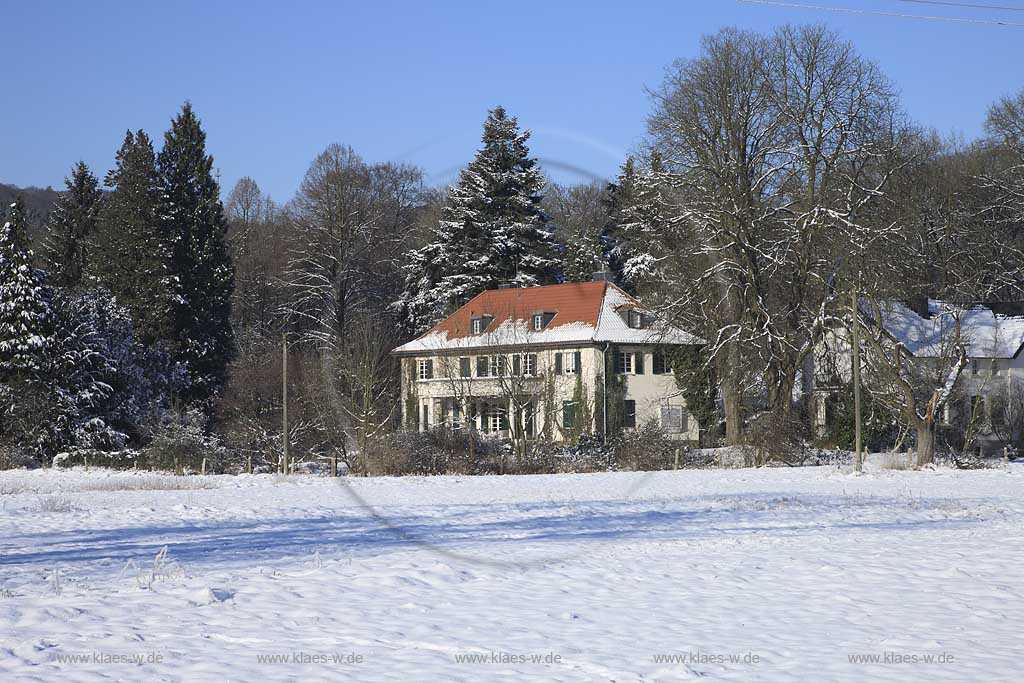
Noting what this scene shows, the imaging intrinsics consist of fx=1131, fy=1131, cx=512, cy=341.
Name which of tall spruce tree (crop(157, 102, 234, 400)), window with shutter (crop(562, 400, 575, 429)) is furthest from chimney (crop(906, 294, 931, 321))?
tall spruce tree (crop(157, 102, 234, 400))

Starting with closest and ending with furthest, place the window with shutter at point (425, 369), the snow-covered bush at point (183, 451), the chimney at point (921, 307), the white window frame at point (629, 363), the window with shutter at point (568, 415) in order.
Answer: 1. the snow-covered bush at point (183, 451)
2. the window with shutter at point (568, 415)
3. the window with shutter at point (425, 369)
4. the white window frame at point (629, 363)
5. the chimney at point (921, 307)

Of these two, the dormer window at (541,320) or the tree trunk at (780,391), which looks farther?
the dormer window at (541,320)

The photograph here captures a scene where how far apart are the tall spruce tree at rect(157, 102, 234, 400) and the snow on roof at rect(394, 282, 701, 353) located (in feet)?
33.0

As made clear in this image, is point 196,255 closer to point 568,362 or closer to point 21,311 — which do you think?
point 21,311

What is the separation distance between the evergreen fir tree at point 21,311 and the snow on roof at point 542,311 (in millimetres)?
15185

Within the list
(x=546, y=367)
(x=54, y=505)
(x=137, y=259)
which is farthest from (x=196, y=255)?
(x=54, y=505)

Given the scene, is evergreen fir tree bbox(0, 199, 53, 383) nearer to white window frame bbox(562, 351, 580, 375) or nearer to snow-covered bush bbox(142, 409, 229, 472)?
snow-covered bush bbox(142, 409, 229, 472)

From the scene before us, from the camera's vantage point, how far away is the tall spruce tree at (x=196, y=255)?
54.7m

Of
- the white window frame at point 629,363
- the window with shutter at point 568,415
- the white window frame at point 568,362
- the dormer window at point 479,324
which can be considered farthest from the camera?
the white window frame at point 629,363

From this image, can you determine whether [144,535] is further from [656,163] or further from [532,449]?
[656,163]

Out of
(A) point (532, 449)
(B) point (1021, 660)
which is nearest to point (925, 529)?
(B) point (1021, 660)

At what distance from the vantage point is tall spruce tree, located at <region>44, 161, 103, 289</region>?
60281 millimetres

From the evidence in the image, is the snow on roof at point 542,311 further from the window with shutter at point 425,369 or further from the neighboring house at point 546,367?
the window with shutter at point 425,369

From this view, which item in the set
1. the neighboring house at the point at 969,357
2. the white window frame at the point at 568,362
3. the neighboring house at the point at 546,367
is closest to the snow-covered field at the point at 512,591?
the neighboring house at the point at 546,367
